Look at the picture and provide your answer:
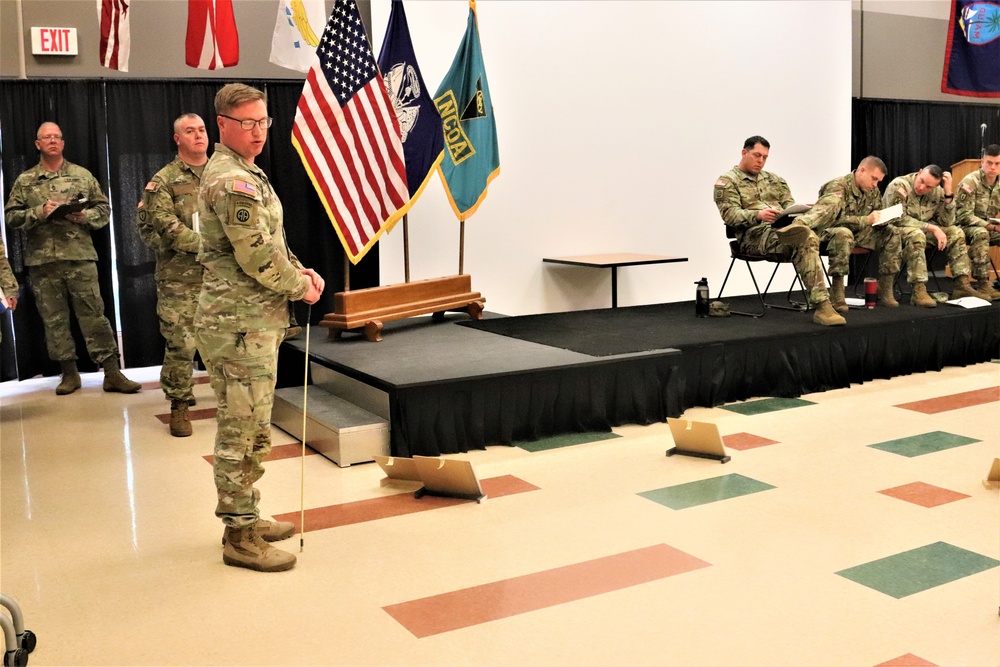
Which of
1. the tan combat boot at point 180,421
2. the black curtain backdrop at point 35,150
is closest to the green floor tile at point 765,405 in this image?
the tan combat boot at point 180,421

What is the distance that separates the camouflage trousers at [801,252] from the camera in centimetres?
580

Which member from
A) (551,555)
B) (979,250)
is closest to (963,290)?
(979,250)

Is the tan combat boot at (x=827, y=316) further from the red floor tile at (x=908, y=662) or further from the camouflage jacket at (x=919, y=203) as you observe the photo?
the red floor tile at (x=908, y=662)

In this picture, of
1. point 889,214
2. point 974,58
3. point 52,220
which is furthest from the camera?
point 974,58

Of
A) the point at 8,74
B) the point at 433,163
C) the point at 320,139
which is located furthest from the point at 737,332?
the point at 8,74

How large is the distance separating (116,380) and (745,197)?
13.8ft

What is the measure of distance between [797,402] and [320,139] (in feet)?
9.77

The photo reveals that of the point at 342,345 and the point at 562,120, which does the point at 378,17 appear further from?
the point at 342,345

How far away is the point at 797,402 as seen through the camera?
5.30m

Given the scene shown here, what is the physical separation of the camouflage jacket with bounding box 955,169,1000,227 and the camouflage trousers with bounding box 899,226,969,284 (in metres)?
0.37

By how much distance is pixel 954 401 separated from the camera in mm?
5242

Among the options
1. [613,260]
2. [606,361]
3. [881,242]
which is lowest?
[606,361]

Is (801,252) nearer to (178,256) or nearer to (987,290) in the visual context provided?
(987,290)

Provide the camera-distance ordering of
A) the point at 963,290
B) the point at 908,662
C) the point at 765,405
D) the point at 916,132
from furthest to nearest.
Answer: the point at 916,132 → the point at 963,290 → the point at 765,405 → the point at 908,662
